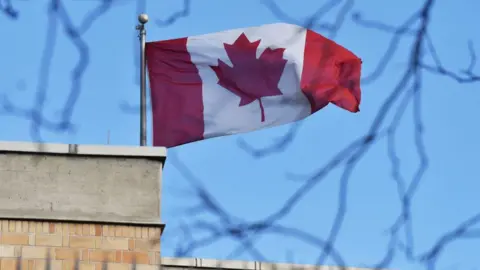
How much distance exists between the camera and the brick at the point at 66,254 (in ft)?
53.7

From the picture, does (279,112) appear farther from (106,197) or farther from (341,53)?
(106,197)

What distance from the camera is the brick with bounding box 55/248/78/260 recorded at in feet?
53.7

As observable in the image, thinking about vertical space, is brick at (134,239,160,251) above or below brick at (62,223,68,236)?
below

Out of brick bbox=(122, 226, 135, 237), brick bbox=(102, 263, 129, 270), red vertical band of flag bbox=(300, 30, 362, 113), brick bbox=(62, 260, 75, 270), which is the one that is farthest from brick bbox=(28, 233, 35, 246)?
red vertical band of flag bbox=(300, 30, 362, 113)

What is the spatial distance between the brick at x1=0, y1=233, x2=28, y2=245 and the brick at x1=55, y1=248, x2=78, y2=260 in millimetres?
363

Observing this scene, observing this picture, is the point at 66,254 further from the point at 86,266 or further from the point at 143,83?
the point at 143,83

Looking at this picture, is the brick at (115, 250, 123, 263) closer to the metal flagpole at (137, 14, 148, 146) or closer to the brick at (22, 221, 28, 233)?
the brick at (22, 221, 28, 233)

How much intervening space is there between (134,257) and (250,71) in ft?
13.9

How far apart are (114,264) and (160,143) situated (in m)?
2.88

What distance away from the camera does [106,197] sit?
1681cm

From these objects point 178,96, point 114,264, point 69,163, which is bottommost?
point 114,264

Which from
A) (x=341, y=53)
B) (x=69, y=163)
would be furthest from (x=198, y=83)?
(x=69, y=163)

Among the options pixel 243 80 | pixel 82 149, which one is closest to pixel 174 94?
pixel 243 80

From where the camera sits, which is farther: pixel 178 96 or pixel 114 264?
pixel 178 96
